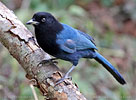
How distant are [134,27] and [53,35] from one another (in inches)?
193

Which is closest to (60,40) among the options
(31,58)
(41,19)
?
(41,19)

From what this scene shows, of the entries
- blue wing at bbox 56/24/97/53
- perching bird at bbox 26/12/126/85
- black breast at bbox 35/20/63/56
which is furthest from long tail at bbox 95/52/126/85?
black breast at bbox 35/20/63/56

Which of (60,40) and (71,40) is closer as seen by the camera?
(60,40)

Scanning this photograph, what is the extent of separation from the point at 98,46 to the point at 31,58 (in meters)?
2.78

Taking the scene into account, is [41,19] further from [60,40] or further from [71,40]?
[71,40]

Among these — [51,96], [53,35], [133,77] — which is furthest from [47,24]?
[133,77]

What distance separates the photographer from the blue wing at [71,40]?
353 cm

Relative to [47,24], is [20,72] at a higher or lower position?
lower

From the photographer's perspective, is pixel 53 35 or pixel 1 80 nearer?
pixel 53 35

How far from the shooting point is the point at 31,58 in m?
3.17

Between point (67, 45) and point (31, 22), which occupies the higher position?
point (31, 22)

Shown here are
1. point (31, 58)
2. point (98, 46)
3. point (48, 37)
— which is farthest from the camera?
point (98, 46)

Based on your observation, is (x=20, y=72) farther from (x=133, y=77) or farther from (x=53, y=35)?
(x=133, y=77)

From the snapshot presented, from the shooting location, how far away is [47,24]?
11.2 feet
